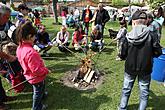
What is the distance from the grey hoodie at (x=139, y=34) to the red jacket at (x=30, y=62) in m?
1.65

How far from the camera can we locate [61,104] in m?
5.31

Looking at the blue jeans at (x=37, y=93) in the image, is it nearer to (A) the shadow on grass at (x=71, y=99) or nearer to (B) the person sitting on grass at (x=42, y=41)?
(A) the shadow on grass at (x=71, y=99)

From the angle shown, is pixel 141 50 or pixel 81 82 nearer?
pixel 141 50

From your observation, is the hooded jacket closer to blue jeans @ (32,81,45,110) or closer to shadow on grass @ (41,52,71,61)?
blue jeans @ (32,81,45,110)

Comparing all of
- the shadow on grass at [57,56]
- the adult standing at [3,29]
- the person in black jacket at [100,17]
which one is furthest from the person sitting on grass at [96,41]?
the adult standing at [3,29]

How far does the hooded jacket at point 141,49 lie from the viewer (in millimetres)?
4125

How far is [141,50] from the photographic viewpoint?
13.7ft

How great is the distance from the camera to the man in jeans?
13.5 ft

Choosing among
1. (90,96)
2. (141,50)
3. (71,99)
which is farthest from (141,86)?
(71,99)

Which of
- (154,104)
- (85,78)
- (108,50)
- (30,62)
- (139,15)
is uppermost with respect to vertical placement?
(139,15)

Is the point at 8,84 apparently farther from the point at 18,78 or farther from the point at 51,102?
the point at 51,102

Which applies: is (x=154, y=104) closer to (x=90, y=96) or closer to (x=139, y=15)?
(x=90, y=96)

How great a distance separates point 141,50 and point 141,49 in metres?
0.02

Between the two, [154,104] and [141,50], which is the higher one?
[141,50]
